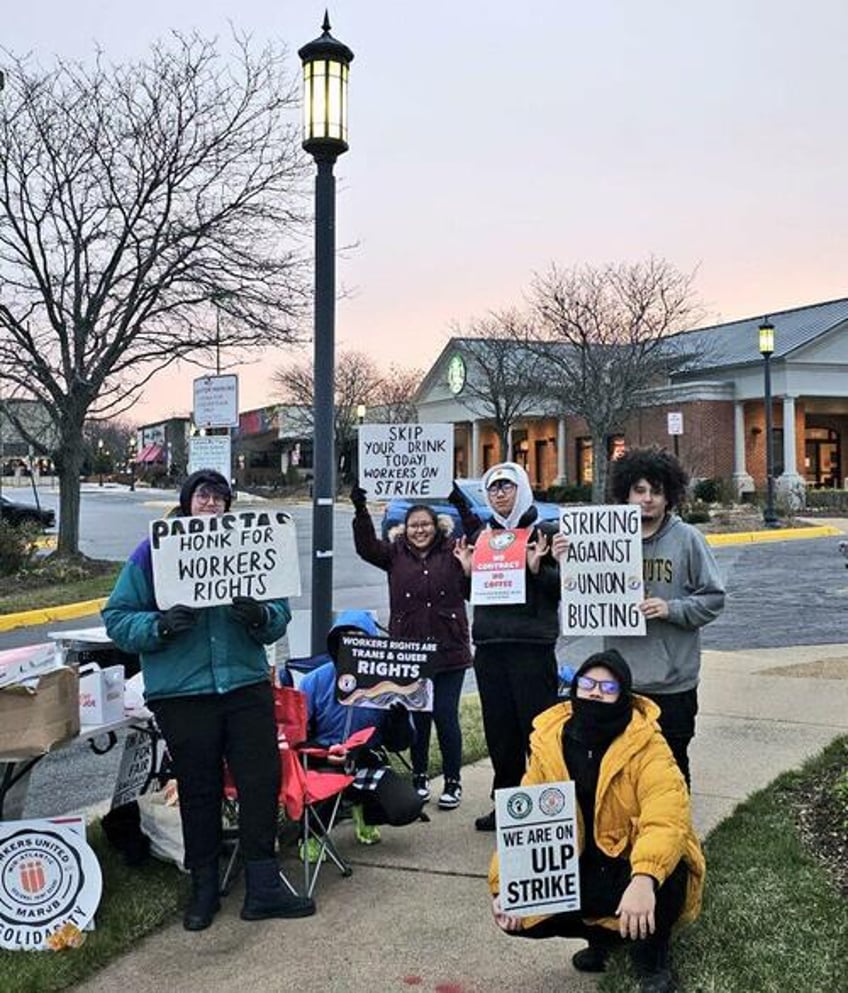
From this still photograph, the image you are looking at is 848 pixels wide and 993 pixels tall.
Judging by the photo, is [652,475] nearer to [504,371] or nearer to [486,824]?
[486,824]

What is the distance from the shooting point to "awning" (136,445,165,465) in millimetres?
102875

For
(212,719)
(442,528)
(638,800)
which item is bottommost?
(638,800)

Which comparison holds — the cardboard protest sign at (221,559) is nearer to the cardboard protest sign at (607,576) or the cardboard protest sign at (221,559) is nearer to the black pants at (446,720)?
the cardboard protest sign at (607,576)

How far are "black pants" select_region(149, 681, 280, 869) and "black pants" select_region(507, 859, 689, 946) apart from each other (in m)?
1.34

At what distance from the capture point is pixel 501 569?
489cm

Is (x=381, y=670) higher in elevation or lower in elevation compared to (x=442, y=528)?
lower

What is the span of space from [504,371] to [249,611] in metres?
36.9

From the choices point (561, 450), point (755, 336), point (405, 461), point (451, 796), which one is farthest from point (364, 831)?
point (561, 450)

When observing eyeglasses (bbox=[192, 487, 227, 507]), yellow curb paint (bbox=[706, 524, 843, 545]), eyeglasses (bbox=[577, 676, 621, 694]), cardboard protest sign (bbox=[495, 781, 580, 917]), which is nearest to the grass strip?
cardboard protest sign (bbox=[495, 781, 580, 917])

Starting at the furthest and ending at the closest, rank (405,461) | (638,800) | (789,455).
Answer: (789,455) < (405,461) < (638,800)

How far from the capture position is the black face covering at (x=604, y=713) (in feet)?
11.5

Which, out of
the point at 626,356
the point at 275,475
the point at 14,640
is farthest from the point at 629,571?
the point at 275,475

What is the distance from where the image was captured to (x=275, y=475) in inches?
2849

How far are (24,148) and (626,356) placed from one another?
20.3 meters
